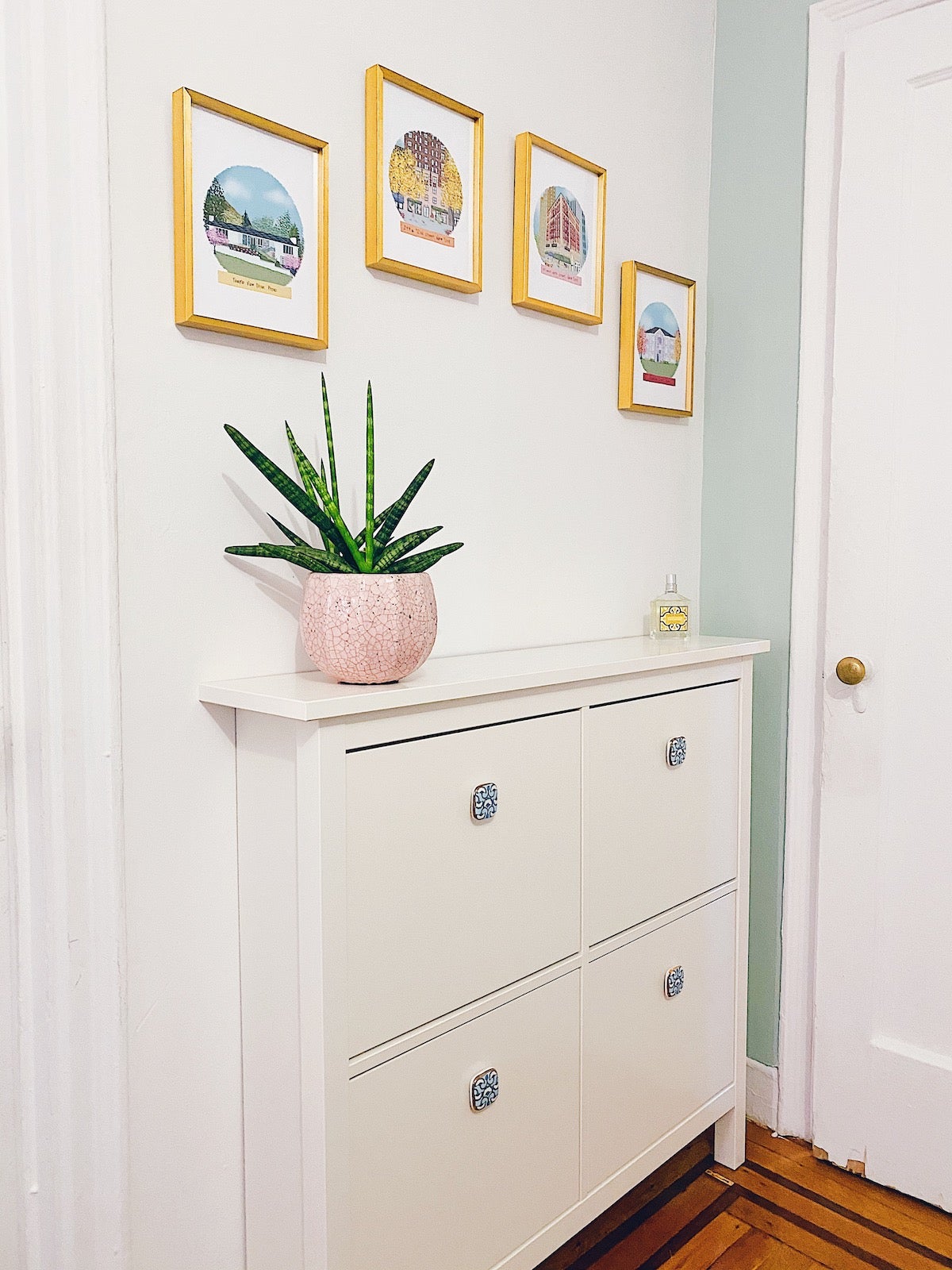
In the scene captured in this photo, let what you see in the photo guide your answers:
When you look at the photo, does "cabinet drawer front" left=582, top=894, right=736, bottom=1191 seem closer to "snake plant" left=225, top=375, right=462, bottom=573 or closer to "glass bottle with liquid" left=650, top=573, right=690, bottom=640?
"glass bottle with liquid" left=650, top=573, right=690, bottom=640

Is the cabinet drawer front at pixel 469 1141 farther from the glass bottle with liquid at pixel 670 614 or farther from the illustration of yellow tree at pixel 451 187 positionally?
the illustration of yellow tree at pixel 451 187

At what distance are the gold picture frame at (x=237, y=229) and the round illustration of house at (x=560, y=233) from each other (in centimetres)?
46

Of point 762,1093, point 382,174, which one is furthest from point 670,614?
point 762,1093

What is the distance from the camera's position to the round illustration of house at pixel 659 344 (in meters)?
1.89

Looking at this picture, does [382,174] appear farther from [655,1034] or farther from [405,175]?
[655,1034]

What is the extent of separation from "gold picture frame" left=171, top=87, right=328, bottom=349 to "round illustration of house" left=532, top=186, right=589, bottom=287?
455 mm

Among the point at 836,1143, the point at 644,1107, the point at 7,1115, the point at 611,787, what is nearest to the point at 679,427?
the point at 611,787

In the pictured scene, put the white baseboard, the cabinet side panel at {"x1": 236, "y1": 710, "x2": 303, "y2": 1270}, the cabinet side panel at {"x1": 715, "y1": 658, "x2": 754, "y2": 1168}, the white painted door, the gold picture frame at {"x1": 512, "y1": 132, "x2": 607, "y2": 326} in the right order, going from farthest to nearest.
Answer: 1. the white baseboard
2. the cabinet side panel at {"x1": 715, "y1": 658, "x2": 754, "y2": 1168}
3. the white painted door
4. the gold picture frame at {"x1": 512, "y1": 132, "x2": 607, "y2": 326}
5. the cabinet side panel at {"x1": 236, "y1": 710, "x2": 303, "y2": 1270}

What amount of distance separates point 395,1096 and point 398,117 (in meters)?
1.30

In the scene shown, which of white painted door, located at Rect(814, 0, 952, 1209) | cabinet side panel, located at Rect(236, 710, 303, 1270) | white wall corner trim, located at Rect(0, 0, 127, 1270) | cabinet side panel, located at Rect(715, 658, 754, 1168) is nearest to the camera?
white wall corner trim, located at Rect(0, 0, 127, 1270)

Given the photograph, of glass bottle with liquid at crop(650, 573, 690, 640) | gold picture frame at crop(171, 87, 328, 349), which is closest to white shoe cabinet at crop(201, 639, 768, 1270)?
glass bottle with liquid at crop(650, 573, 690, 640)

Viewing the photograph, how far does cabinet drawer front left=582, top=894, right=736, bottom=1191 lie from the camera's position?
5.08 feet

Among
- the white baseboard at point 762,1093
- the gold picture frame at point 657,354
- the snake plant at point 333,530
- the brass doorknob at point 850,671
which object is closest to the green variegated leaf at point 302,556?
the snake plant at point 333,530

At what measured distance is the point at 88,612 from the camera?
1.15 m
